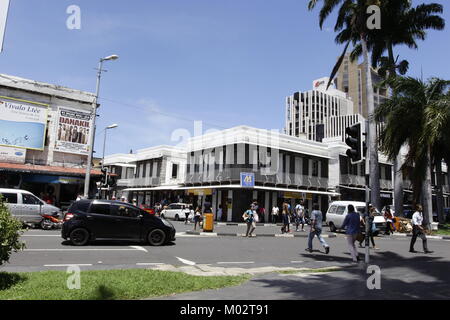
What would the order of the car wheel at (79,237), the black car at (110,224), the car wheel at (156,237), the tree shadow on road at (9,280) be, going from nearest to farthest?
the tree shadow on road at (9,280)
the car wheel at (79,237)
the black car at (110,224)
the car wheel at (156,237)

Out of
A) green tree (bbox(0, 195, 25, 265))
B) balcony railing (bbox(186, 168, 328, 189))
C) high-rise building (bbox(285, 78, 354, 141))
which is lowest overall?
green tree (bbox(0, 195, 25, 265))

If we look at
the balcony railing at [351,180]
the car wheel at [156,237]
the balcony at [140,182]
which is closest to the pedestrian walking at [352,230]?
the car wheel at [156,237]

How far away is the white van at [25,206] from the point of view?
1566 cm

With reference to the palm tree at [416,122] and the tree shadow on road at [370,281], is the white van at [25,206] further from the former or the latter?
the palm tree at [416,122]

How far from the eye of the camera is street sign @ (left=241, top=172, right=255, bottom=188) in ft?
95.4

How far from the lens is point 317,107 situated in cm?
12781

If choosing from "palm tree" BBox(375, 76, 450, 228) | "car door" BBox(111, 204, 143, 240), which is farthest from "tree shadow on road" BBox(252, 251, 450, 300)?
"palm tree" BBox(375, 76, 450, 228)

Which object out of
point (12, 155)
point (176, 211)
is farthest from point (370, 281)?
point (176, 211)

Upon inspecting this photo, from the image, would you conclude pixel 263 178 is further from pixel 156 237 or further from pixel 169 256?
pixel 169 256

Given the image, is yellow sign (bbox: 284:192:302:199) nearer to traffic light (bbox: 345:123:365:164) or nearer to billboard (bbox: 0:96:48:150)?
billboard (bbox: 0:96:48:150)

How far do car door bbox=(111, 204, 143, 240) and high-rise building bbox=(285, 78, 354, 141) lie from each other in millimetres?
116562

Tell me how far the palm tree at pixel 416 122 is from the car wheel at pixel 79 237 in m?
14.3

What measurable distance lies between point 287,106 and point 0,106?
400 ft

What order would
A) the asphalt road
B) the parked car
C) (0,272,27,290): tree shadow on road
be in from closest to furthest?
(0,272,27,290): tree shadow on road < the asphalt road < the parked car
